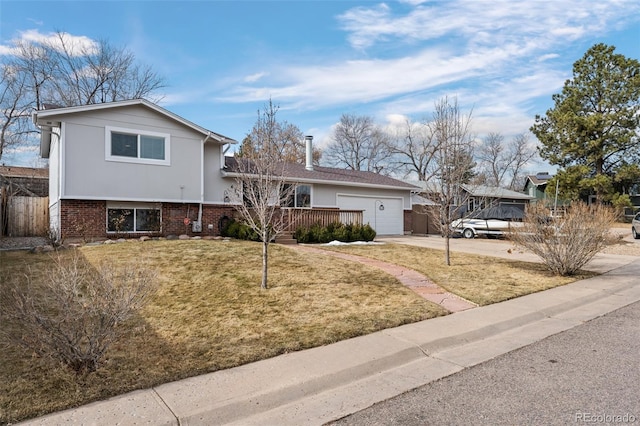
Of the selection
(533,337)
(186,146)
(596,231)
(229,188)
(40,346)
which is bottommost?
(533,337)

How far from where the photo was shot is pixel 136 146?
14445mm

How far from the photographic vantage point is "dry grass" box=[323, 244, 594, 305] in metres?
7.99

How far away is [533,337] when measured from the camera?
5.45 m

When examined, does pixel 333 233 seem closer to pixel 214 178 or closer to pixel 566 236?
pixel 214 178

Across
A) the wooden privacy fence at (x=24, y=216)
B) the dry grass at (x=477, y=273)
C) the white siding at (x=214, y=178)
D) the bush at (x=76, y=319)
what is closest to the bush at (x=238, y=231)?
the white siding at (x=214, y=178)

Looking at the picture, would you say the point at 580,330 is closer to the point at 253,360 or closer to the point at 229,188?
the point at 253,360

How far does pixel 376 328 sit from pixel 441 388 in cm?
171

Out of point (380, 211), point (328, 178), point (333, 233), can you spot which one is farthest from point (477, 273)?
point (380, 211)

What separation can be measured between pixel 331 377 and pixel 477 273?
6.93 metres

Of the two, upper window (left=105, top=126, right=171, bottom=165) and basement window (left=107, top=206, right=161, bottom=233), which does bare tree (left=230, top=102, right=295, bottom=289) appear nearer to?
upper window (left=105, top=126, right=171, bottom=165)

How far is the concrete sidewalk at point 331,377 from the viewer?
327 cm

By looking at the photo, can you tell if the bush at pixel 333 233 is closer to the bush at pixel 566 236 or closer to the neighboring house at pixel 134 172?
the neighboring house at pixel 134 172

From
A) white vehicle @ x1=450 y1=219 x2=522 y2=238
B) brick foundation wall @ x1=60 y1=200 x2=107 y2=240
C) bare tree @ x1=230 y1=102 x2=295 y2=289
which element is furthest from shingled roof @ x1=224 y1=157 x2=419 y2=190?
bare tree @ x1=230 y1=102 x2=295 y2=289

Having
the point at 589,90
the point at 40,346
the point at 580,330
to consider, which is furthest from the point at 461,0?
the point at 589,90
